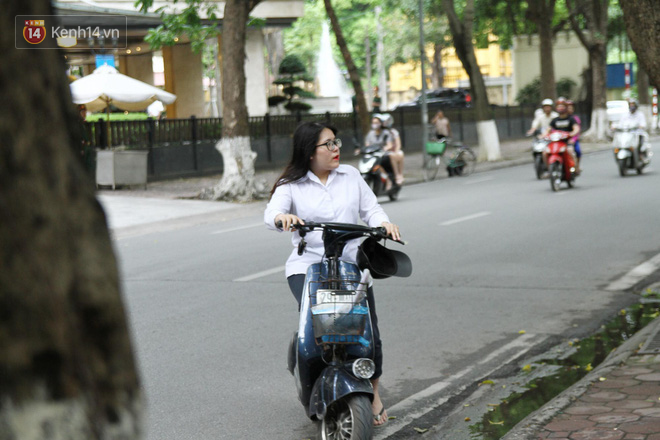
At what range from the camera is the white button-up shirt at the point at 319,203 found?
489 cm

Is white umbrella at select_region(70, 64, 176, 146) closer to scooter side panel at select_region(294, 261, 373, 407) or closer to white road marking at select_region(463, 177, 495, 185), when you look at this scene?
white road marking at select_region(463, 177, 495, 185)

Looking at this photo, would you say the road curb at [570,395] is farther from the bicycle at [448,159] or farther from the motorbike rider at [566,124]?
the bicycle at [448,159]

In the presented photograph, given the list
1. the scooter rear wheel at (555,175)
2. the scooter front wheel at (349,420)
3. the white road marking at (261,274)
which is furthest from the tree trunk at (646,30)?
the scooter rear wheel at (555,175)

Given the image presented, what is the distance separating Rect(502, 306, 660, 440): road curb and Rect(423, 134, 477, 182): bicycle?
17.2 m

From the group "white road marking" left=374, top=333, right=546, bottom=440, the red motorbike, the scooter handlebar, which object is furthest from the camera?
the red motorbike

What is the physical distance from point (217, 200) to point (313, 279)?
52.0 feet

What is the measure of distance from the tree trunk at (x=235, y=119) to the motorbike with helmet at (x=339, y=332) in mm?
15360

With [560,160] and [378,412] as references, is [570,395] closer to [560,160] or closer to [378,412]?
[378,412]

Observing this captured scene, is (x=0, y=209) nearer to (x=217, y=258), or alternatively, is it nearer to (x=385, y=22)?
(x=217, y=258)

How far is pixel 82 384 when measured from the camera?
61.8 inches

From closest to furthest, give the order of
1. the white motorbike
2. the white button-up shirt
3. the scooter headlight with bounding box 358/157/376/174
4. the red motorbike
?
the white button-up shirt → the scooter headlight with bounding box 358/157/376/174 → the red motorbike → the white motorbike
